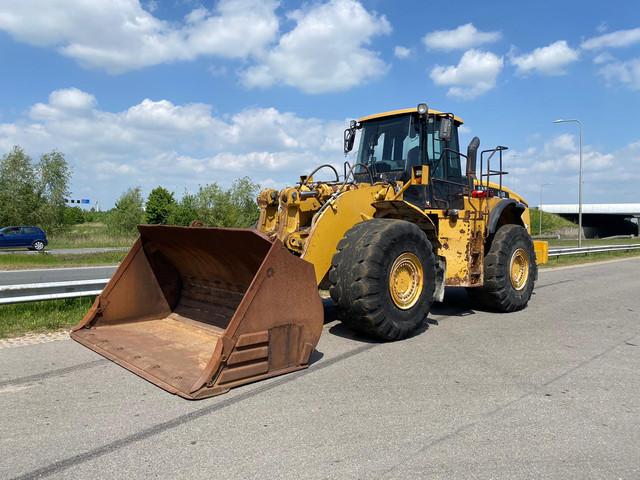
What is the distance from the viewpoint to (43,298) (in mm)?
7035

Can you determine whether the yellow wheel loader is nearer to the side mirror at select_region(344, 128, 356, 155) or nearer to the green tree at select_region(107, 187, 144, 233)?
the side mirror at select_region(344, 128, 356, 155)

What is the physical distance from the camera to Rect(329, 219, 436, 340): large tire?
218 inches

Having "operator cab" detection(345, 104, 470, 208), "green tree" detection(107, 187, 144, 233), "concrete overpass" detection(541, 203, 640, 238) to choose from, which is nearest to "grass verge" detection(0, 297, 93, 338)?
"operator cab" detection(345, 104, 470, 208)

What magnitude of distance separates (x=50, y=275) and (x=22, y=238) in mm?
14063

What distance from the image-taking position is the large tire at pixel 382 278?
553cm

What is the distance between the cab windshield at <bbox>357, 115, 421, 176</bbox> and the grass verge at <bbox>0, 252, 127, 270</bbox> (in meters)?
15.4

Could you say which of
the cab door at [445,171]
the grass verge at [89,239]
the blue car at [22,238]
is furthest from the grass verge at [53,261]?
the cab door at [445,171]

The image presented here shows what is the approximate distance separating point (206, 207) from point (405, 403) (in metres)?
31.0

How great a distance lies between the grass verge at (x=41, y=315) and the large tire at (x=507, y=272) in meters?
6.06

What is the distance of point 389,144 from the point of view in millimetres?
7738

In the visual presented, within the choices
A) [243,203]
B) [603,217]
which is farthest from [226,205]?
[603,217]

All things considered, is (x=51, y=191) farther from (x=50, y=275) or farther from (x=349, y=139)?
(x=349, y=139)

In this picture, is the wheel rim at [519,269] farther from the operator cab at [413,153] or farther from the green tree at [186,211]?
the green tree at [186,211]

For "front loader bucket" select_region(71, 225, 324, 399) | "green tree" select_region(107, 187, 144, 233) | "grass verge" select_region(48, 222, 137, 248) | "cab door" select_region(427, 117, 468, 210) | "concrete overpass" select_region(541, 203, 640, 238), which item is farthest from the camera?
"concrete overpass" select_region(541, 203, 640, 238)
